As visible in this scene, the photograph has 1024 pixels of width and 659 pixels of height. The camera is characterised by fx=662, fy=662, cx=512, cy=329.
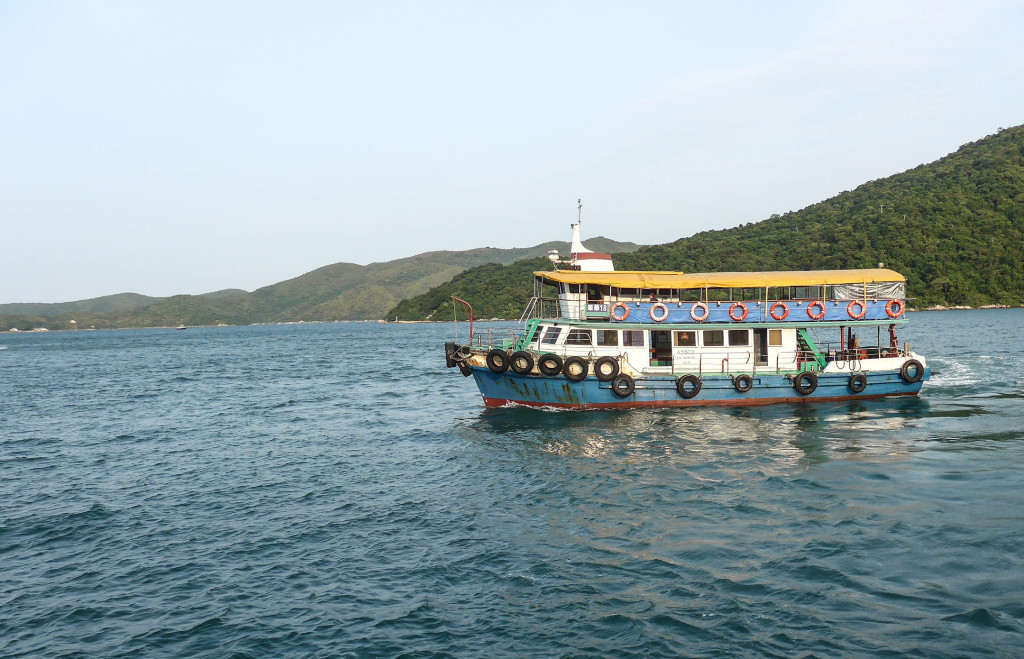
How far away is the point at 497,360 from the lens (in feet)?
92.4

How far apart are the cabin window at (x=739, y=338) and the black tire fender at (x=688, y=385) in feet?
8.78

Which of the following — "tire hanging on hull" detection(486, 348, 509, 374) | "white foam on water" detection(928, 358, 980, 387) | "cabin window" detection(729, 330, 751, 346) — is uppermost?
"cabin window" detection(729, 330, 751, 346)

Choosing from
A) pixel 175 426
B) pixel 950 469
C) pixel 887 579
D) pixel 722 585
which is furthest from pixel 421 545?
pixel 175 426

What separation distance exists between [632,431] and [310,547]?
13.7 meters

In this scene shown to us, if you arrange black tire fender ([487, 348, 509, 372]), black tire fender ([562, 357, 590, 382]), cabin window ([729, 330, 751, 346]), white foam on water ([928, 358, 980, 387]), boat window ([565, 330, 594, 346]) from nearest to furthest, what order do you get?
black tire fender ([562, 357, 590, 382]) < black tire fender ([487, 348, 509, 372]) < boat window ([565, 330, 594, 346]) < cabin window ([729, 330, 751, 346]) < white foam on water ([928, 358, 980, 387])

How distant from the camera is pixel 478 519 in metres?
16.4

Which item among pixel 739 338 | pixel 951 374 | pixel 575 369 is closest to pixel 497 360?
pixel 575 369

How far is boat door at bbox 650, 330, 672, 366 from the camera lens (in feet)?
97.6

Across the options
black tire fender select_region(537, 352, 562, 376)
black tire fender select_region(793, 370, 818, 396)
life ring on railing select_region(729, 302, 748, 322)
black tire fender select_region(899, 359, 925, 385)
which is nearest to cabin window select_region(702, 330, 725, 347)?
life ring on railing select_region(729, 302, 748, 322)

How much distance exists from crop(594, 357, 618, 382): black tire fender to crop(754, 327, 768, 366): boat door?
6.64 m

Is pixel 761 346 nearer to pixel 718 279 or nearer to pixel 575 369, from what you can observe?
pixel 718 279

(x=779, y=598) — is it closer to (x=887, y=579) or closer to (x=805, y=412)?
(x=887, y=579)

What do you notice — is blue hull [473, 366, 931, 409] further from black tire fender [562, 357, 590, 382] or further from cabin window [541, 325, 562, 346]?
cabin window [541, 325, 562, 346]

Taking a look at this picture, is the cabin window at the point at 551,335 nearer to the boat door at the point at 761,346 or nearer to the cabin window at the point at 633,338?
the cabin window at the point at 633,338
